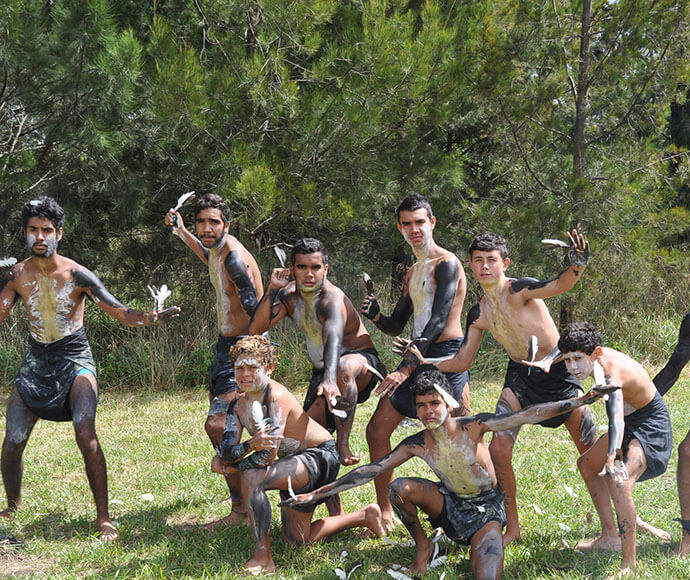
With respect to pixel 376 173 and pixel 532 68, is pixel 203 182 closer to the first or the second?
pixel 376 173

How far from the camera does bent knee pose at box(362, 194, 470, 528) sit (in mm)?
4352

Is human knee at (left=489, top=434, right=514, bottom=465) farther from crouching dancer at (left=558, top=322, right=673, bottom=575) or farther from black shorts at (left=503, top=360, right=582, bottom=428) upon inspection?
crouching dancer at (left=558, top=322, right=673, bottom=575)

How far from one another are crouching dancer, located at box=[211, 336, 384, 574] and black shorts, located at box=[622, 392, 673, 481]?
157 centimetres

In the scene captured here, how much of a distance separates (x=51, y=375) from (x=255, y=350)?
4.57ft

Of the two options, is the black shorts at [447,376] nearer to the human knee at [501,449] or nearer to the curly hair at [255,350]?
the human knee at [501,449]

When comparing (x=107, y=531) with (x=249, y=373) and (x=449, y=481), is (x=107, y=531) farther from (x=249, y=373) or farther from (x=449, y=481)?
(x=449, y=481)

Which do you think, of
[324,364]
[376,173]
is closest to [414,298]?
[324,364]

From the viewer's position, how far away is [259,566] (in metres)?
3.88

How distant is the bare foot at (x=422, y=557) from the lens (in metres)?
3.84

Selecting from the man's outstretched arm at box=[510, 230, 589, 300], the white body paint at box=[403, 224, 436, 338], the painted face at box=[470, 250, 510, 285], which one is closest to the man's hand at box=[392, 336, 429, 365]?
the white body paint at box=[403, 224, 436, 338]

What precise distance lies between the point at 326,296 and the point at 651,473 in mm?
1999

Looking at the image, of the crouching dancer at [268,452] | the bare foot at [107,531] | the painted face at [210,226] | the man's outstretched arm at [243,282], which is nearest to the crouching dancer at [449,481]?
the crouching dancer at [268,452]

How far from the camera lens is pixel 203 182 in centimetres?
798

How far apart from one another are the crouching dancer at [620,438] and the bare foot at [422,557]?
0.84 meters
